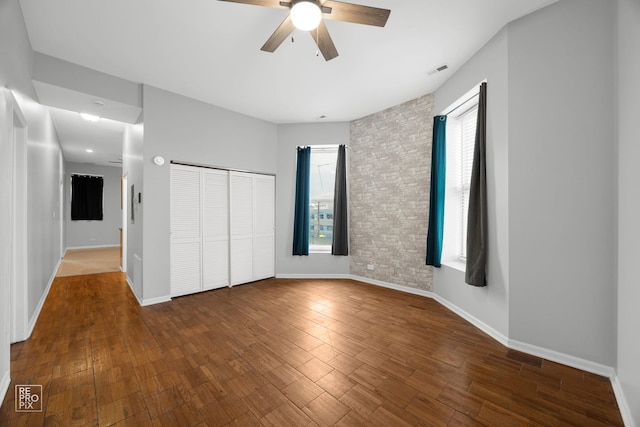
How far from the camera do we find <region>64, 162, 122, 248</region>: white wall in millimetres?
8789

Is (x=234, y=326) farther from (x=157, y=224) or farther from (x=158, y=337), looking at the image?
(x=157, y=224)

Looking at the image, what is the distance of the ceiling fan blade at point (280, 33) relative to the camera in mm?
1953

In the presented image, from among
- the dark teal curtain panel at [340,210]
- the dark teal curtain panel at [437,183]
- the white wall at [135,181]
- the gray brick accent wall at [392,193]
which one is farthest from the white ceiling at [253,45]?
the dark teal curtain panel at [340,210]

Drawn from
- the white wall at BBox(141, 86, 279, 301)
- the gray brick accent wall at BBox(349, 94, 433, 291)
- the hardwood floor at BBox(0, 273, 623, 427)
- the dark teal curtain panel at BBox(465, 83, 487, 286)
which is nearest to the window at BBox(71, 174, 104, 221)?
the hardwood floor at BBox(0, 273, 623, 427)

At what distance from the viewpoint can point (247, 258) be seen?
4.63 meters

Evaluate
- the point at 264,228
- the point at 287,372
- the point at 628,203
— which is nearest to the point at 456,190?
the point at 628,203

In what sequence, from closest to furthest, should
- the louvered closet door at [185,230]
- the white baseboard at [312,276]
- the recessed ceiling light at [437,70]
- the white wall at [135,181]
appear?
1. the recessed ceiling light at [437,70]
2. the white wall at [135,181]
3. the louvered closet door at [185,230]
4. the white baseboard at [312,276]

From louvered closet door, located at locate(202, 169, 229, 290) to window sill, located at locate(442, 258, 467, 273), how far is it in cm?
352

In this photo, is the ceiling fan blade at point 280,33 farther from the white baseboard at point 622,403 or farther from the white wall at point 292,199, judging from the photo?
the white baseboard at point 622,403

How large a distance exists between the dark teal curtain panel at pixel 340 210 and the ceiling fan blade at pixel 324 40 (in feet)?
8.39

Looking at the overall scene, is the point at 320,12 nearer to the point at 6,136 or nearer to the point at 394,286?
the point at 6,136

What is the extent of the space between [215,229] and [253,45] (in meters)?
2.80

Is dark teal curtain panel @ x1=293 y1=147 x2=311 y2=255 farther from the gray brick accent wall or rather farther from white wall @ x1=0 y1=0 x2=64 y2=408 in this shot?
white wall @ x1=0 y1=0 x2=64 y2=408

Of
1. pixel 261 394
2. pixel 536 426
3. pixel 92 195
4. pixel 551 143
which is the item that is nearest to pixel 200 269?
pixel 261 394
